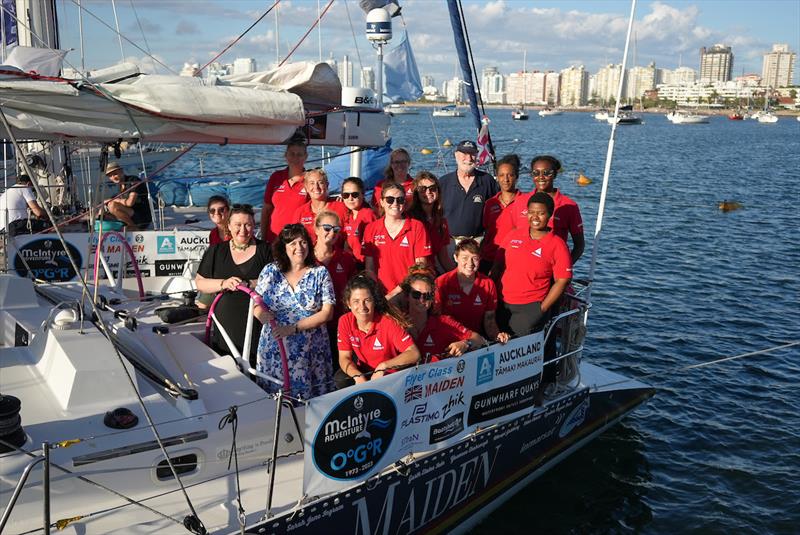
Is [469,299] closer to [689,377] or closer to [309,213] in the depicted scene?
[309,213]

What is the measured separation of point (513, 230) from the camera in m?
6.54

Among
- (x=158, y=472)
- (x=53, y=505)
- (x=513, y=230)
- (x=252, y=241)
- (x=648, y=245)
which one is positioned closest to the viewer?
(x=53, y=505)

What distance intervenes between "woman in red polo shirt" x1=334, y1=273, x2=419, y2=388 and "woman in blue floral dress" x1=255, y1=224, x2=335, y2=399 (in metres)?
0.21

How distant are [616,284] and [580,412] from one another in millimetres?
10287

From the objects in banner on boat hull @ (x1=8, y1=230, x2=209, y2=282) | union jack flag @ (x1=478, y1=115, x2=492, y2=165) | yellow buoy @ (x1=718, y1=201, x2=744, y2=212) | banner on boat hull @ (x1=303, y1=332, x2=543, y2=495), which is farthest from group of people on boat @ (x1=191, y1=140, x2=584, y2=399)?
yellow buoy @ (x1=718, y1=201, x2=744, y2=212)

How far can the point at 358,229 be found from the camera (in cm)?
640

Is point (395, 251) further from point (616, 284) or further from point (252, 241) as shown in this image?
point (616, 284)

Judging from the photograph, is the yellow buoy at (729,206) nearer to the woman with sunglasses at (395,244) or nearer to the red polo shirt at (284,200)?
the red polo shirt at (284,200)

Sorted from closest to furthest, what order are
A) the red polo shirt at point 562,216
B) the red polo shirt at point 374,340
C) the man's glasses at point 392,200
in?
the red polo shirt at point 374,340
the man's glasses at point 392,200
the red polo shirt at point 562,216

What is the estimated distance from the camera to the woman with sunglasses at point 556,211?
6652mm

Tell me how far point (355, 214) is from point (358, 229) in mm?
218

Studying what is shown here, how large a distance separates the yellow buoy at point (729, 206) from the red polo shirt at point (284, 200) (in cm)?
2497

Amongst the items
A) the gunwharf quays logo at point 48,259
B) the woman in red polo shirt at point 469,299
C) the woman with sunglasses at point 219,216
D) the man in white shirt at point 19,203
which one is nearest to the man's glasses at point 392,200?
the woman in red polo shirt at point 469,299

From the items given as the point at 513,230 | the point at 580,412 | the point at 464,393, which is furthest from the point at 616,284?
the point at 464,393
